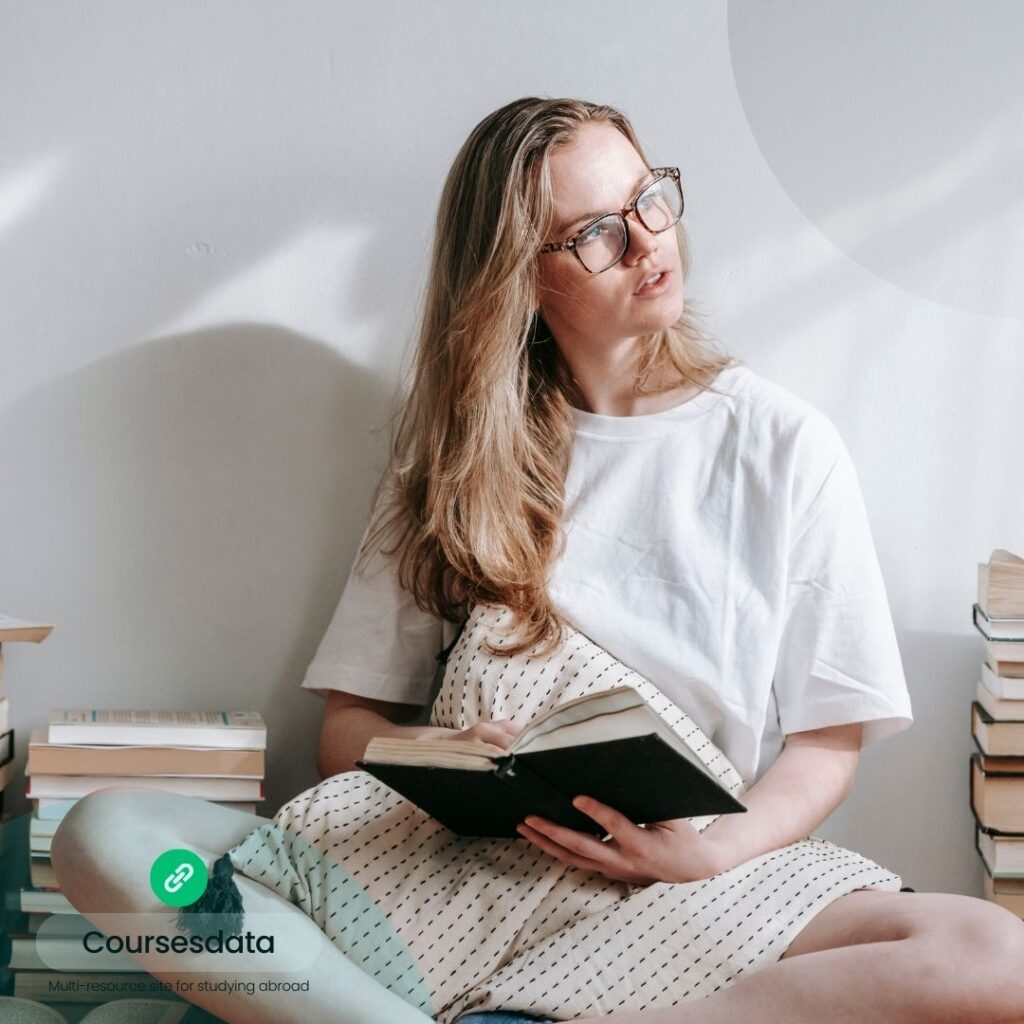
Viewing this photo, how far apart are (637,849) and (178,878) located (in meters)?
0.45

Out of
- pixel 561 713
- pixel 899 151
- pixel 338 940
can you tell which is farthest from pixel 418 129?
pixel 338 940

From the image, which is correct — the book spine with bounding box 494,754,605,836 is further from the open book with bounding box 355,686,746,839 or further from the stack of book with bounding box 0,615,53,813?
the stack of book with bounding box 0,615,53,813

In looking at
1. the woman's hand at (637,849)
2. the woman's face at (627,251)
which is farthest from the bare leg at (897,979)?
the woman's face at (627,251)

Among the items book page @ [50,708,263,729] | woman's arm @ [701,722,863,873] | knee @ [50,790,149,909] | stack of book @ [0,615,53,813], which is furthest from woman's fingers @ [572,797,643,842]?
stack of book @ [0,615,53,813]

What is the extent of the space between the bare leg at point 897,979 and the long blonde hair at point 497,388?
1.53 ft

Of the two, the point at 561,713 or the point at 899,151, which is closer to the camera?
the point at 561,713

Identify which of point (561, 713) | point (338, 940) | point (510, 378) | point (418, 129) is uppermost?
point (418, 129)

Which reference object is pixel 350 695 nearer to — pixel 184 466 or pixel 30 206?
pixel 184 466

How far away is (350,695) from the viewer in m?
1.69

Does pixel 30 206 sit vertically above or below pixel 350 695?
above

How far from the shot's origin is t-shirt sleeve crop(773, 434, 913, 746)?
1.46 metres

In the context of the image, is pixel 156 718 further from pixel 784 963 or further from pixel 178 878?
pixel 784 963

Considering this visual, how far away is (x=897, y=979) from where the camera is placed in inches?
43.1

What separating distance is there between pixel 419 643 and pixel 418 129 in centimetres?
70
